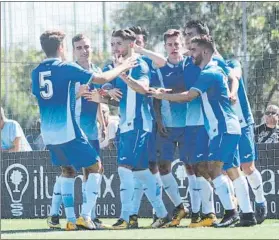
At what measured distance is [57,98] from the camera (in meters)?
12.8

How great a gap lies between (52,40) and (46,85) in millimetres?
510

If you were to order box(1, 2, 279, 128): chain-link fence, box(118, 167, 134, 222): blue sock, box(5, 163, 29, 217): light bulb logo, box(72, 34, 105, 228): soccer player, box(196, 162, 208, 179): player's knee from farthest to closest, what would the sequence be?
1. box(1, 2, 279, 128): chain-link fence
2. box(5, 163, 29, 217): light bulb logo
3. box(72, 34, 105, 228): soccer player
4. box(196, 162, 208, 179): player's knee
5. box(118, 167, 134, 222): blue sock

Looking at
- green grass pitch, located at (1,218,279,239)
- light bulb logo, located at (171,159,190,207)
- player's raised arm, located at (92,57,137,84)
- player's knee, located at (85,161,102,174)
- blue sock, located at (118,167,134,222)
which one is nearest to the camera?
green grass pitch, located at (1,218,279,239)

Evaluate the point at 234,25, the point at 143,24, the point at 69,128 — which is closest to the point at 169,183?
the point at 69,128

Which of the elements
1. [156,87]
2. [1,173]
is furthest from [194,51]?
[1,173]

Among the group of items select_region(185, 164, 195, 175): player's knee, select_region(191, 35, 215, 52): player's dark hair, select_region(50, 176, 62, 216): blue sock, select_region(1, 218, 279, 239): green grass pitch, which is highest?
select_region(191, 35, 215, 52): player's dark hair

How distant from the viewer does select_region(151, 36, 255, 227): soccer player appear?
41.5ft

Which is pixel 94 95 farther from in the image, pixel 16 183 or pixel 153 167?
pixel 16 183

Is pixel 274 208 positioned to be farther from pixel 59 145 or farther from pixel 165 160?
pixel 59 145

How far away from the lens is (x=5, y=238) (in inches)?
451

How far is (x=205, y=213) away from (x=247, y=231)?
4.41ft

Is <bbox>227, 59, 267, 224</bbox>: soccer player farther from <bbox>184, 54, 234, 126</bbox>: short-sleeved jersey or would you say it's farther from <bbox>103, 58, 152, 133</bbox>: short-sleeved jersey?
<bbox>103, 58, 152, 133</bbox>: short-sleeved jersey

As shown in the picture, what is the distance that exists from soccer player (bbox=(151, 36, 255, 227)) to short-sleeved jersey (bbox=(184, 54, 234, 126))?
0.52m

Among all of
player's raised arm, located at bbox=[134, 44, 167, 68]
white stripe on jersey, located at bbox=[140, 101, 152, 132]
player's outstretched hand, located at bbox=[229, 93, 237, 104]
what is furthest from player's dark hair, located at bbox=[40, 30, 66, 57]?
player's outstretched hand, located at bbox=[229, 93, 237, 104]
